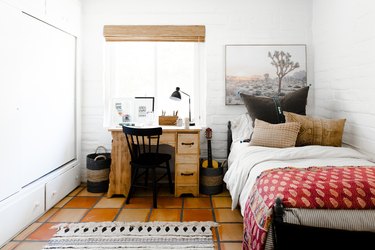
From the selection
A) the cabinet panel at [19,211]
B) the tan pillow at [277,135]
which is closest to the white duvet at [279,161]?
the tan pillow at [277,135]

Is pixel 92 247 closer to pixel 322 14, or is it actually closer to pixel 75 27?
pixel 75 27

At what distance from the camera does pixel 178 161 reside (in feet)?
10.6

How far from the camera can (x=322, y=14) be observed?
133 inches

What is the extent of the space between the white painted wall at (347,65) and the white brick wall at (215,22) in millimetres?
276

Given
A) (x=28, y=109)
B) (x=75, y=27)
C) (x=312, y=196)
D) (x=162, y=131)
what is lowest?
(x=312, y=196)

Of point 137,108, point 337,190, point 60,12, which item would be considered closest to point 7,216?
point 137,108

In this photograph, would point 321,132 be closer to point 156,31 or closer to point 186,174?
point 186,174

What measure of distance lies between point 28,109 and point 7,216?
92 cm

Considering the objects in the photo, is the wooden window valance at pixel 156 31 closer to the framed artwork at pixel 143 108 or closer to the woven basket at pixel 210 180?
the framed artwork at pixel 143 108

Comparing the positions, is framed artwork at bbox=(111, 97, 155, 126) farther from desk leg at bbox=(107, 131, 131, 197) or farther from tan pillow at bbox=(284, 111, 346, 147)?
tan pillow at bbox=(284, 111, 346, 147)

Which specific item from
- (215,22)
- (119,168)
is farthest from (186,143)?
(215,22)

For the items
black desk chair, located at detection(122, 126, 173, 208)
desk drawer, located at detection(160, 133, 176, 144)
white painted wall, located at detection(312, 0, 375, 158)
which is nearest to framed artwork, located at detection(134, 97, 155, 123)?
black desk chair, located at detection(122, 126, 173, 208)

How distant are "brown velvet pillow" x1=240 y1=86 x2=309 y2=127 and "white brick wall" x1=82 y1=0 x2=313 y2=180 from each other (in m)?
0.54

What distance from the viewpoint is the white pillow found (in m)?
3.21
